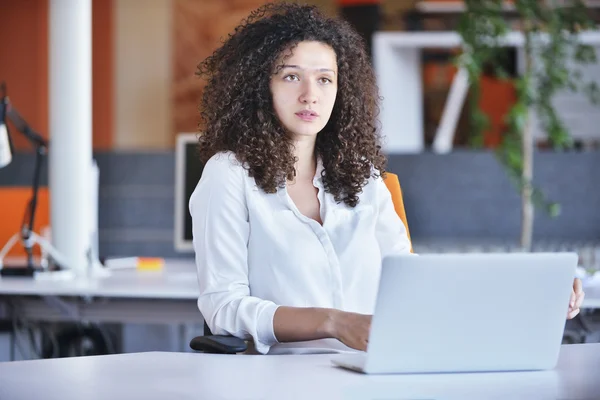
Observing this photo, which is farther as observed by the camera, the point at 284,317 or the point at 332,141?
the point at 332,141

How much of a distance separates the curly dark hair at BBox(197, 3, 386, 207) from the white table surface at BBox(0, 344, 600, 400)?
1.63ft

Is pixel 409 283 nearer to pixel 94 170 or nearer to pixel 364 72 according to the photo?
pixel 364 72

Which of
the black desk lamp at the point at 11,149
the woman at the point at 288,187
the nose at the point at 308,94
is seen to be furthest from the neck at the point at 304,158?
the black desk lamp at the point at 11,149

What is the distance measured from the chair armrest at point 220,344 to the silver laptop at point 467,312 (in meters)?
0.31

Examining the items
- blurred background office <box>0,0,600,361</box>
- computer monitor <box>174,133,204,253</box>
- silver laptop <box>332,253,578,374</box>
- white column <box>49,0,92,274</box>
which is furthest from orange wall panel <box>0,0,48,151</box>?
silver laptop <box>332,253,578,374</box>

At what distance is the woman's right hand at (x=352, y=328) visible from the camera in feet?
5.28

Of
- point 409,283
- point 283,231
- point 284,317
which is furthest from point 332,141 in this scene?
point 409,283

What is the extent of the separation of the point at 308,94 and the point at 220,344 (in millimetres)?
541

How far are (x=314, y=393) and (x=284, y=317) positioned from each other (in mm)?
441

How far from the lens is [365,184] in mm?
2082

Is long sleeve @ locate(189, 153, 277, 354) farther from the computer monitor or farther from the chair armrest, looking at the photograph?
the computer monitor

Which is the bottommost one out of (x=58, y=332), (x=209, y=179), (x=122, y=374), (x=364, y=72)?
(x=58, y=332)

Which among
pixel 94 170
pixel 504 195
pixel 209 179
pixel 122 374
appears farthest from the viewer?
pixel 504 195

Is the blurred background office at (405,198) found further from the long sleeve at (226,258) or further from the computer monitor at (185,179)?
the long sleeve at (226,258)
